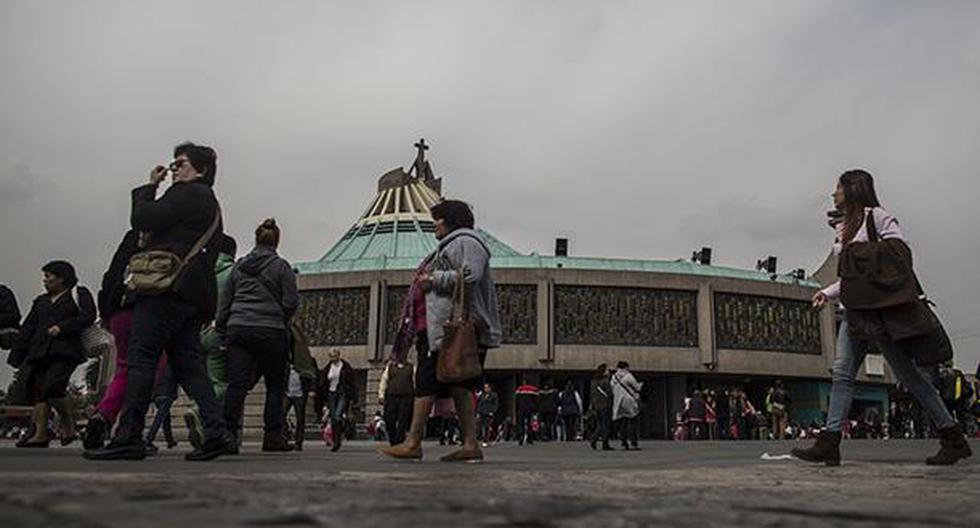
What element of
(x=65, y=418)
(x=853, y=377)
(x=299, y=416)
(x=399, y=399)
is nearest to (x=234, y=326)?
(x=65, y=418)

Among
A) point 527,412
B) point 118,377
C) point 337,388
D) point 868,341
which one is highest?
point 868,341

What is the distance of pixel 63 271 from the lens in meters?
7.89

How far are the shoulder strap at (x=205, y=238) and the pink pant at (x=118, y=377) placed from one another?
1321mm

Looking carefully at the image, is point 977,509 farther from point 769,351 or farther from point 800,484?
point 769,351

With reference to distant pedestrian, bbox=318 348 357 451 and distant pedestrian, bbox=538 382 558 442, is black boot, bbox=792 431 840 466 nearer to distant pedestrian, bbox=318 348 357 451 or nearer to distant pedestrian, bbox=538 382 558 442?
distant pedestrian, bbox=318 348 357 451

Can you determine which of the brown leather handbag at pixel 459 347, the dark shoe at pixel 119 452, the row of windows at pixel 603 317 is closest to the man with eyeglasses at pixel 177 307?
the dark shoe at pixel 119 452

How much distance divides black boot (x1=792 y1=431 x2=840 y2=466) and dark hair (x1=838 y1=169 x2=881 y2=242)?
1.20 metres

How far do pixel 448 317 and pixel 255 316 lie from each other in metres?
1.50

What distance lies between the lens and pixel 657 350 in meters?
37.5

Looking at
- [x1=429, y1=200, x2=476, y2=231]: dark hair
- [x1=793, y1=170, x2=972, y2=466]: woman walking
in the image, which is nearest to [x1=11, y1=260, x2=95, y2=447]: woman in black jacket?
[x1=429, y1=200, x2=476, y2=231]: dark hair

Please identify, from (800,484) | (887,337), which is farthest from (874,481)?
(887,337)

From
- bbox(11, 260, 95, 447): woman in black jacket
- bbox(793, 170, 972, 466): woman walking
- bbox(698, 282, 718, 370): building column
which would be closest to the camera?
bbox(793, 170, 972, 466): woman walking

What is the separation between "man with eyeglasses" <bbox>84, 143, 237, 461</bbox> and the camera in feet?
16.0

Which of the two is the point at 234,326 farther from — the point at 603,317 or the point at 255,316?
the point at 603,317
